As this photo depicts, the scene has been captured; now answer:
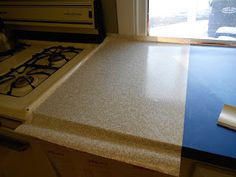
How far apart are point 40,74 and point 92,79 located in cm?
25

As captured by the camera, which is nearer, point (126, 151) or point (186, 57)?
point (126, 151)

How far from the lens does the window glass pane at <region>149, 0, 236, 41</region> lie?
891 millimetres

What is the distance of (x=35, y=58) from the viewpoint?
0.99 meters

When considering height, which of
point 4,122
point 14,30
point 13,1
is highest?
point 13,1

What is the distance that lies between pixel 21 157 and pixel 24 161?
2cm

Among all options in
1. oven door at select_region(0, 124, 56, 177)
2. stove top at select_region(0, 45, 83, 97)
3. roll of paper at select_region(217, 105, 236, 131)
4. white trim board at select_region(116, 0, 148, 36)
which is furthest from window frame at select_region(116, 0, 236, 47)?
oven door at select_region(0, 124, 56, 177)

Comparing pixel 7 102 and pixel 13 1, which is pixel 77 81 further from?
pixel 13 1

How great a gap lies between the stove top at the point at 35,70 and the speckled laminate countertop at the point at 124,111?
0.40 feet

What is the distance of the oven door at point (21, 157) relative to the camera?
2.46 feet

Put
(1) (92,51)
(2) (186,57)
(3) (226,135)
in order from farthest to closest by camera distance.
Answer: (1) (92,51) < (2) (186,57) < (3) (226,135)

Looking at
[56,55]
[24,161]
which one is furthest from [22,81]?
[24,161]

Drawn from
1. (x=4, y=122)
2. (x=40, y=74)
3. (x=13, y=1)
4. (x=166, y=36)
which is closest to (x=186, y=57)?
(x=166, y=36)

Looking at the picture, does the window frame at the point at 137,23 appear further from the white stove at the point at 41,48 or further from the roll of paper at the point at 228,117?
the roll of paper at the point at 228,117

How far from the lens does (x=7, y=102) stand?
0.70 meters
